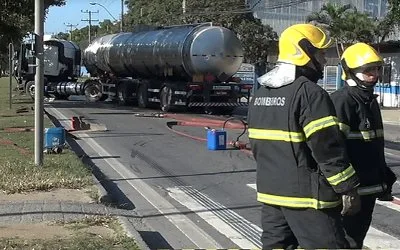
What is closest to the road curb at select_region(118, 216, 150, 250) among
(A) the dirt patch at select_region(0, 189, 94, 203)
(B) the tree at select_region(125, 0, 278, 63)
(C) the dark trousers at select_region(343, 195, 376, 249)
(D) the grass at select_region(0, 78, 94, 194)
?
(A) the dirt patch at select_region(0, 189, 94, 203)

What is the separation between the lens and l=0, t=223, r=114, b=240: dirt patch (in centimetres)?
652

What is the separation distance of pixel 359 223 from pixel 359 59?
1241mm

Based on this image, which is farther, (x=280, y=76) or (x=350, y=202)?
(x=280, y=76)

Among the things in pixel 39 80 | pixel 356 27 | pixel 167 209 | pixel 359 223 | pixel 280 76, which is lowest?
pixel 167 209

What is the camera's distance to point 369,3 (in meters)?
75.6

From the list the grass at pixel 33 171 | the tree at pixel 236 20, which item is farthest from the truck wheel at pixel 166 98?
the tree at pixel 236 20

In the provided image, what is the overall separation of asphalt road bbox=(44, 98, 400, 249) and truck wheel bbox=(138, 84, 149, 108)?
11.1m

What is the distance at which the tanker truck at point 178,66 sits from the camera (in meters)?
24.4

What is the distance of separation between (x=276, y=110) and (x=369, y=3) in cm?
7535

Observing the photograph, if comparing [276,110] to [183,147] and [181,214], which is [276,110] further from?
[183,147]

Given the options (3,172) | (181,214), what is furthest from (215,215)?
(3,172)

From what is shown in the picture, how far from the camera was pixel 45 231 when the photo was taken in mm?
6742

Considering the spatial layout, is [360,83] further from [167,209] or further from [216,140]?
[216,140]

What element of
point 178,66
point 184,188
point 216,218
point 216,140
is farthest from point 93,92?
point 216,218
